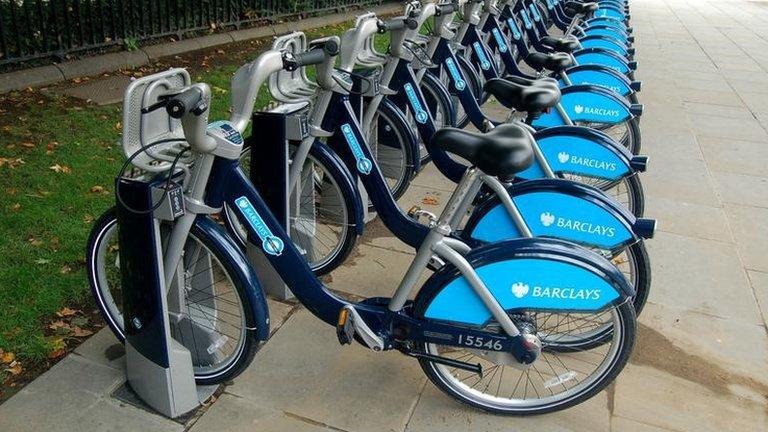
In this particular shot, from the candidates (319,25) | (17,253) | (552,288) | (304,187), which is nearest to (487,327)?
(552,288)

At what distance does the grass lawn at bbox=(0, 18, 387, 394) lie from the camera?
2.80 meters

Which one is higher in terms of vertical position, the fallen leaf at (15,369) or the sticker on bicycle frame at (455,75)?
the sticker on bicycle frame at (455,75)

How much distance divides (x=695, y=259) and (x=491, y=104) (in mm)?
3596

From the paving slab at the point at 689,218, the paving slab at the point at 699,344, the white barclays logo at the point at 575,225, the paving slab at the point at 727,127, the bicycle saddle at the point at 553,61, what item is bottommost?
the paving slab at the point at 727,127

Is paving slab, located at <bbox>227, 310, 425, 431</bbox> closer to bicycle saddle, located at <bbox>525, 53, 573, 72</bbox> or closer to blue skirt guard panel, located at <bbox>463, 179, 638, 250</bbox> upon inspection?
blue skirt guard panel, located at <bbox>463, 179, 638, 250</bbox>

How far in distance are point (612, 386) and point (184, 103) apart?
2068mm

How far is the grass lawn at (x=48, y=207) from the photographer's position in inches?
110

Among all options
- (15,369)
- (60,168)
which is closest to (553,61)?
(60,168)

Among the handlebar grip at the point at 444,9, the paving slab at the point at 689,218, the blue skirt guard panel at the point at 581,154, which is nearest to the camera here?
the blue skirt guard panel at the point at 581,154

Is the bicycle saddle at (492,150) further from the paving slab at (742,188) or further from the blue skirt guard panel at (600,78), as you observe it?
the paving slab at (742,188)

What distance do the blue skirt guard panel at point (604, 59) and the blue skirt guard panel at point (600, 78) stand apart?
22.9 inches

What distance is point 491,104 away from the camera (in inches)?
280

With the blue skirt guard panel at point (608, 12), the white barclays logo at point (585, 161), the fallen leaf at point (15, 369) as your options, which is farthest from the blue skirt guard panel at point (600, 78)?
the blue skirt guard panel at point (608, 12)

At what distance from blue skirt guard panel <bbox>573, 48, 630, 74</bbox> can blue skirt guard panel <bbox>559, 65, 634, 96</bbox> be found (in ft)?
1.91
